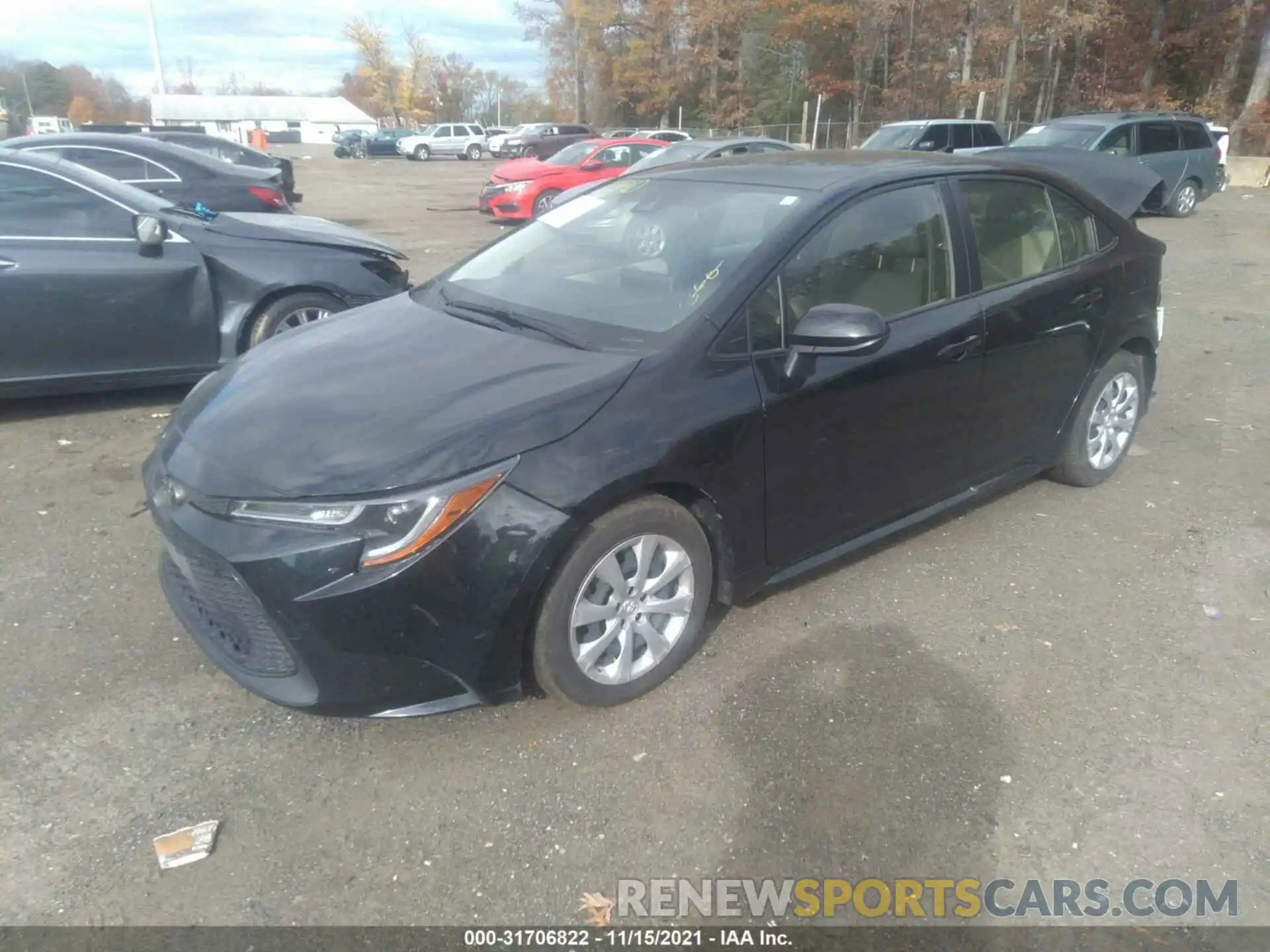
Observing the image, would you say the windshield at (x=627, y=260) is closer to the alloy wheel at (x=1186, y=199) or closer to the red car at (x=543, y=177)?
the red car at (x=543, y=177)

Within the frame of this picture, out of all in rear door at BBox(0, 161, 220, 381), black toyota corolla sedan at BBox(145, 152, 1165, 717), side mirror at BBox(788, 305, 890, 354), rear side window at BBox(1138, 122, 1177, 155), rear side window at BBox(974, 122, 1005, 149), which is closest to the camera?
black toyota corolla sedan at BBox(145, 152, 1165, 717)

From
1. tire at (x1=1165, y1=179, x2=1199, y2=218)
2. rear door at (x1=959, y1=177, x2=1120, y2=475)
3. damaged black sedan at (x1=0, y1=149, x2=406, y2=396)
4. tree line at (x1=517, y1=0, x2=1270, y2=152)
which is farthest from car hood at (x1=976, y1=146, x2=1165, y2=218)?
tree line at (x1=517, y1=0, x2=1270, y2=152)

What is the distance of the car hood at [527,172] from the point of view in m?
16.0

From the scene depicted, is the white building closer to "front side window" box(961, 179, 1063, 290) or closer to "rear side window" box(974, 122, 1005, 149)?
"rear side window" box(974, 122, 1005, 149)

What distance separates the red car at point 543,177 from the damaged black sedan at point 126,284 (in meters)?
10.2

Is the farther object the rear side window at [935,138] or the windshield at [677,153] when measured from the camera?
the rear side window at [935,138]

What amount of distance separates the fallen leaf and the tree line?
108 feet

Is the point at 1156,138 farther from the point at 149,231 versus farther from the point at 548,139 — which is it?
the point at 548,139

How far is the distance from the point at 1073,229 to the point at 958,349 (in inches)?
47.6

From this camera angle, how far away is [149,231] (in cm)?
534

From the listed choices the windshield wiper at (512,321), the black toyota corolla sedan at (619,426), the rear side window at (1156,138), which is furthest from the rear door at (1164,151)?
the windshield wiper at (512,321)

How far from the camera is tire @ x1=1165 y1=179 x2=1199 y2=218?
1675cm

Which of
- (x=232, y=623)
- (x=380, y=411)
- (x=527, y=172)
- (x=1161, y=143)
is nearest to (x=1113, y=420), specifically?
(x=380, y=411)

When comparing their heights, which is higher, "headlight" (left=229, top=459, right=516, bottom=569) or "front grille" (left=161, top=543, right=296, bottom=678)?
"headlight" (left=229, top=459, right=516, bottom=569)
